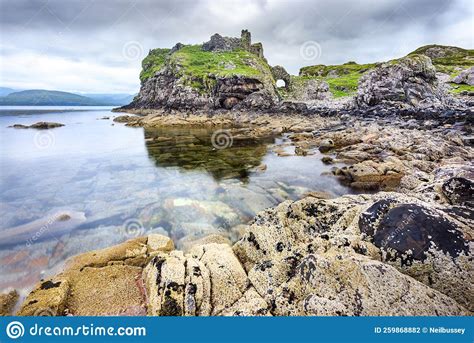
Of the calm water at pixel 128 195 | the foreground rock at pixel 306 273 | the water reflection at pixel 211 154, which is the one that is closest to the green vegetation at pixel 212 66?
the water reflection at pixel 211 154

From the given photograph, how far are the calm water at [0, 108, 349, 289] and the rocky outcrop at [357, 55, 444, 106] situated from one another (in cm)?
2870

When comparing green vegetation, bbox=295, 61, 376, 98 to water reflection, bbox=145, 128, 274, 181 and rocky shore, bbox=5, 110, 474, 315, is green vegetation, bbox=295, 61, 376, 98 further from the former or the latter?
rocky shore, bbox=5, 110, 474, 315

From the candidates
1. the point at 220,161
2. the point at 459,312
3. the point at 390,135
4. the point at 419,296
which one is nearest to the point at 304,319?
the point at 419,296

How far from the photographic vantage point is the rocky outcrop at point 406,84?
47406 millimetres

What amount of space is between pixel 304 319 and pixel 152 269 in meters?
4.25

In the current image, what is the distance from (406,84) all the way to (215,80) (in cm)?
5245

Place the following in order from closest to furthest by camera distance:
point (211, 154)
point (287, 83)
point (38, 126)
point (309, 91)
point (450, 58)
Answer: point (211, 154) → point (38, 126) → point (309, 91) → point (450, 58) → point (287, 83)

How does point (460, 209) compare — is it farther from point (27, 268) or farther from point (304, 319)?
point (27, 268)

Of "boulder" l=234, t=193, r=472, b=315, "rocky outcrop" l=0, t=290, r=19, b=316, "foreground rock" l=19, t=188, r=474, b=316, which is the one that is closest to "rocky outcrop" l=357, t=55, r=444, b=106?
"foreground rock" l=19, t=188, r=474, b=316

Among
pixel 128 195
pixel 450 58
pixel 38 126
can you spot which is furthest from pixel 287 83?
pixel 128 195

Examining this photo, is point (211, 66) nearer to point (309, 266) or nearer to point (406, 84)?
point (406, 84)

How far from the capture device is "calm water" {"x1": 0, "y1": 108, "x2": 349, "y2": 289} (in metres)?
11.5

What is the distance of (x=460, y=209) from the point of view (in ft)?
22.8

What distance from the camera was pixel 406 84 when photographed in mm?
48562
